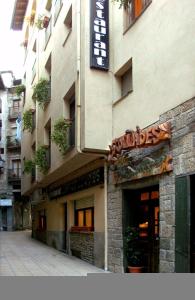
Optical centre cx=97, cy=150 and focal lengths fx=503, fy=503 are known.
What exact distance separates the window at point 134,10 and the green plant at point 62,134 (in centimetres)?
448

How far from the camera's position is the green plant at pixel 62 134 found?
16859 millimetres

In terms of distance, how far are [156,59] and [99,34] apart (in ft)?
11.6

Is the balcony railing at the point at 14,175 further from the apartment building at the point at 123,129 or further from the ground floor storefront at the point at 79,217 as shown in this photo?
the apartment building at the point at 123,129

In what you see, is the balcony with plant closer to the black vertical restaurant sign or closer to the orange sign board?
the black vertical restaurant sign

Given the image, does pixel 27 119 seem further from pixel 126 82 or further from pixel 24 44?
pixel 126 82

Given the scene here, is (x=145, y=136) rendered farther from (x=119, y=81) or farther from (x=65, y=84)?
(x=65, y=84)

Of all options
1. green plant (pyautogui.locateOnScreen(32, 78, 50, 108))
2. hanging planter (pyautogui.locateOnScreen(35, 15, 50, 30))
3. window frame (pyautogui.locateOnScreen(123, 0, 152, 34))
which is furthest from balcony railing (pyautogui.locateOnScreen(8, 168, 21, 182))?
window frame (pyautogui.locateOnScreen(123, 0, 152, 34))

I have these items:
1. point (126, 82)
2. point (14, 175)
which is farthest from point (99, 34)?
point (14, 175)

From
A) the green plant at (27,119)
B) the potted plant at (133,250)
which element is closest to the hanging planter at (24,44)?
the green plant at (27,119)

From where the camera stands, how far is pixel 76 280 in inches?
307

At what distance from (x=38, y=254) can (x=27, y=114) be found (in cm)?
888

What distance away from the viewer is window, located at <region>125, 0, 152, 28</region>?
42.1 feet

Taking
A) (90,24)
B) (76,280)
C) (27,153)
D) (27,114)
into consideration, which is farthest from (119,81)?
(27,153)

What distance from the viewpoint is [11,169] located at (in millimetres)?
50188
